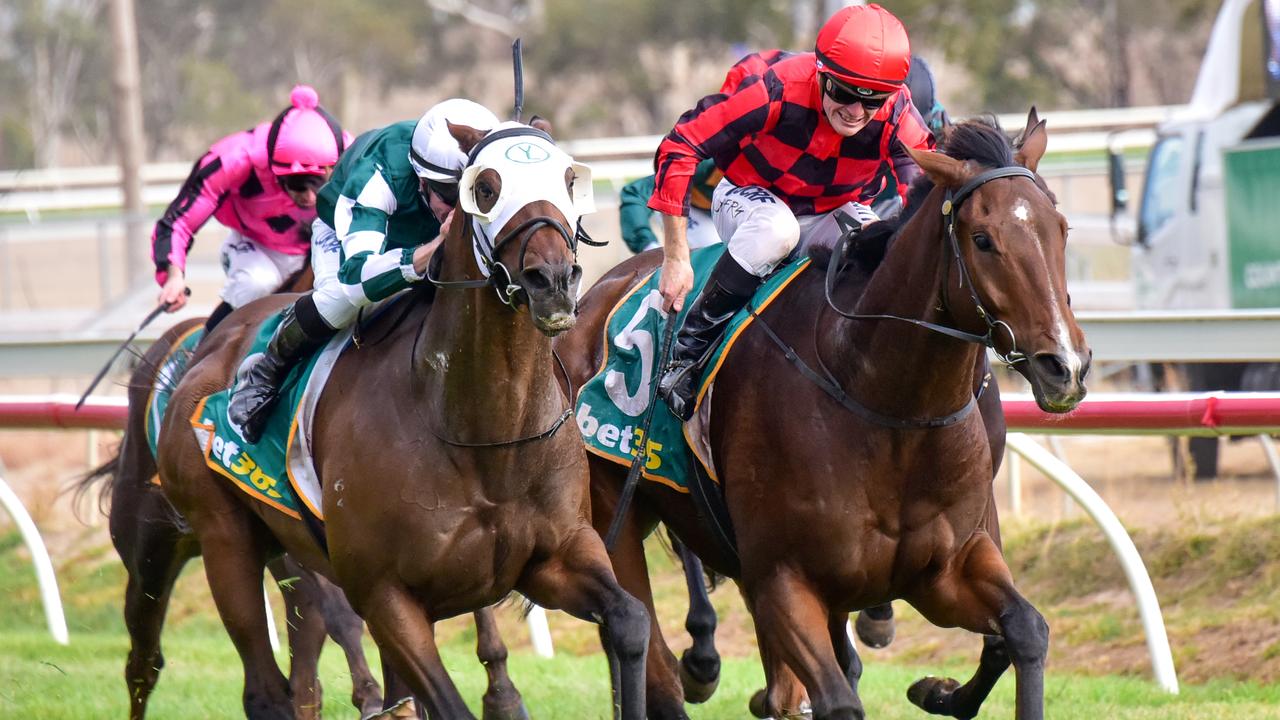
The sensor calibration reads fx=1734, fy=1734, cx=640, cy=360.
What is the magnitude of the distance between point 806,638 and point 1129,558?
6.69 feet

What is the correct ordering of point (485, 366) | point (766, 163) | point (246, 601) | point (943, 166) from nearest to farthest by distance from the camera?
point (943, 166) < point (485, 366) < point (766, 163) < point (246, 601)

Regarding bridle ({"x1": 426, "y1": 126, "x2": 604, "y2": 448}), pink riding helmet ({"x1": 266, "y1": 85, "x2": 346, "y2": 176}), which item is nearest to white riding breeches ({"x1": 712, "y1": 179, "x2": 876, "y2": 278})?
bridle ({"x1": 426, "y1": 126, "x2": 604, "y2": 448})

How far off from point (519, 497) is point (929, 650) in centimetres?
350

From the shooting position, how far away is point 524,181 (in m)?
4.26

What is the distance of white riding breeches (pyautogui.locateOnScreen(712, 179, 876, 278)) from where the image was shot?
5.27 metres

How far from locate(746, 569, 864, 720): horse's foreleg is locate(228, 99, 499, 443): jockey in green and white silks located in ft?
4.35

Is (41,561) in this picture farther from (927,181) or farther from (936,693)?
(927,181)

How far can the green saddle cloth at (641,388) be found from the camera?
539cm

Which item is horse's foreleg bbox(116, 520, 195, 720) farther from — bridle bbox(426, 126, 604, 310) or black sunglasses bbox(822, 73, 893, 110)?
black sunglasses bbox(822, 73, 893, 110)

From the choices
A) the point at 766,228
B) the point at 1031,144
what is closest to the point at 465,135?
the point at 766,228

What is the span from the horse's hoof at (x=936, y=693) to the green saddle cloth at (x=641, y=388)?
→ 95cm

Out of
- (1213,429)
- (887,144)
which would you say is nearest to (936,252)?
(887,144)

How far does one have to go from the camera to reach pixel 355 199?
5.18 metres

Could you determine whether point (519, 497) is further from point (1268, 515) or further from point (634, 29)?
point (634, 29)
